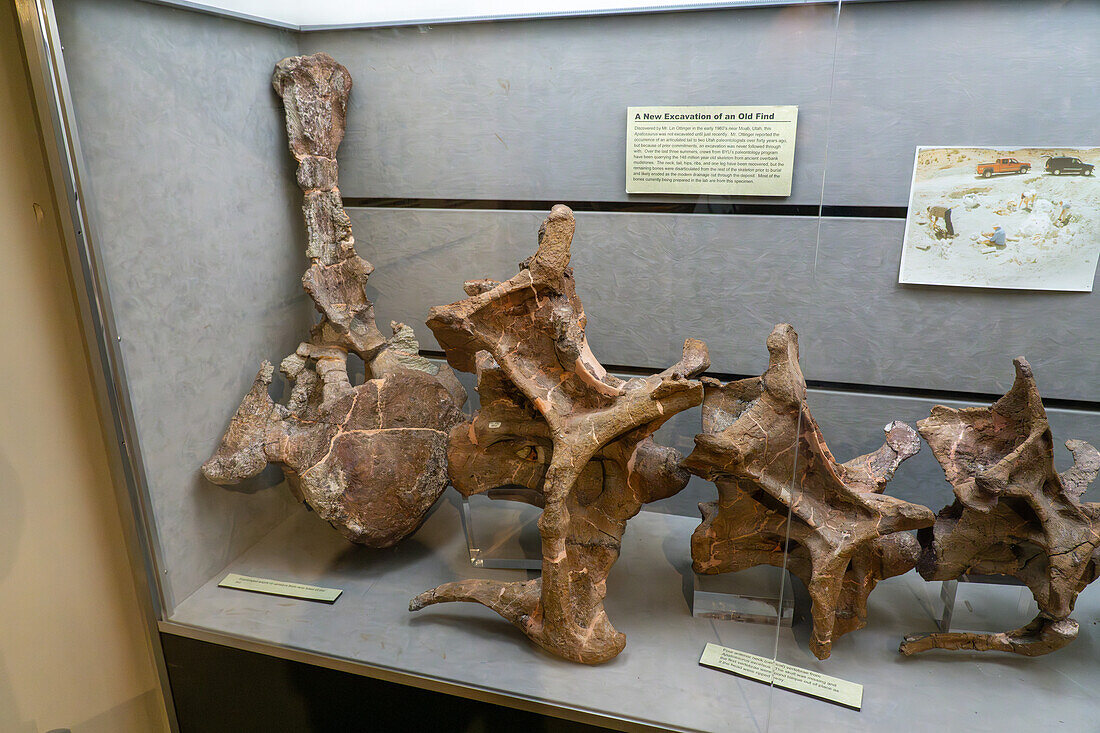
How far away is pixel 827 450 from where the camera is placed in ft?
4.15

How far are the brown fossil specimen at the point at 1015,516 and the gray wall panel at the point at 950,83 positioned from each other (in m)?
0.40

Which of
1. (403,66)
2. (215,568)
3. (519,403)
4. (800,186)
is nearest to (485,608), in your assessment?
(519,403)

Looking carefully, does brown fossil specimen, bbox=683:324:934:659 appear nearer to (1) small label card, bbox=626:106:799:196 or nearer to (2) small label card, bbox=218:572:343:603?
(1) small label card, bbox=626:106:799:196

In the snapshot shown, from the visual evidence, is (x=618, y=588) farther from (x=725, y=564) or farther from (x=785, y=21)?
(x=785, y=21)

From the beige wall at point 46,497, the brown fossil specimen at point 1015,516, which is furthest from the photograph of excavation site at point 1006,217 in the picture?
the beige wall at point 46,497

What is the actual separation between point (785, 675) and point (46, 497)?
1.47m

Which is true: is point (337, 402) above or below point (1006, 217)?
below

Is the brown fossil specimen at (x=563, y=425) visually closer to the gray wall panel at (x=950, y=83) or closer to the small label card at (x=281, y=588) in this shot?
the small label card at (x=281, y=588)

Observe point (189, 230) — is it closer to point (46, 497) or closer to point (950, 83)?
point (46, 497)

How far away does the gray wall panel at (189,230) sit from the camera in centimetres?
131

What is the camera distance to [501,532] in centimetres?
163

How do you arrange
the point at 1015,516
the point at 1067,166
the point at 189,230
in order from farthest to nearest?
the point at 189,230 → the point at 1015,516 → the point at 1067,166

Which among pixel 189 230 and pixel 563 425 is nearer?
pixel 563 425

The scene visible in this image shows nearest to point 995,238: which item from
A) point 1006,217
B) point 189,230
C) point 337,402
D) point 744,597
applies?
point 1006,217
